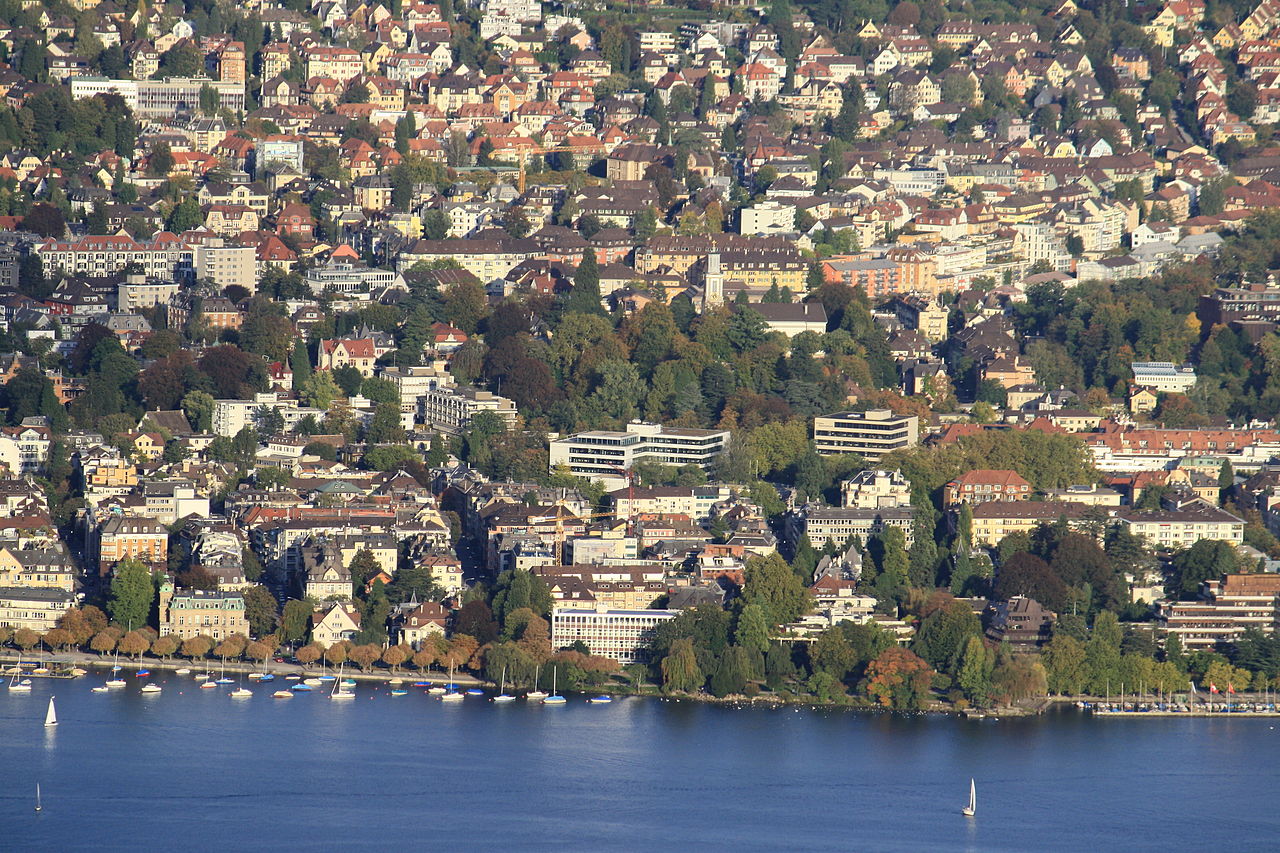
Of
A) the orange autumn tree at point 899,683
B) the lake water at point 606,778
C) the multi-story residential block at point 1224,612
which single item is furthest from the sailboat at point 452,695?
the multi-story residential block at point 1224,612

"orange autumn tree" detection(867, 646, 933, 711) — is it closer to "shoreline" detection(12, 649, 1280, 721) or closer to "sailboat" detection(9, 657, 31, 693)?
"shoreline" detection(12, 649, 1280, 721)

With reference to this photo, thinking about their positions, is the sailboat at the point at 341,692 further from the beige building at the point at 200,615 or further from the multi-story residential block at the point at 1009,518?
the multi-story residential block at the point at 1009,518

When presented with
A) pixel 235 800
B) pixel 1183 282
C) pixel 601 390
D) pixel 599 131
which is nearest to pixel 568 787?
pixel 235 800

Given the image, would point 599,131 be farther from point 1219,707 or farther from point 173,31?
point 1219,707

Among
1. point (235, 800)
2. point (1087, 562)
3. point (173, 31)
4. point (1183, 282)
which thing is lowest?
point (235, 800)

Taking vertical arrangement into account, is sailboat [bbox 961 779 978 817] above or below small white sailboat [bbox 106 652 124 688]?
below

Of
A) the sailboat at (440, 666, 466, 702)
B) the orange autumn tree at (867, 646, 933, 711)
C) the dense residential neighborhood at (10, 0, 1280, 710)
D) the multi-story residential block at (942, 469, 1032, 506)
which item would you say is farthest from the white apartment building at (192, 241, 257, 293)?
the orange autumn tree at (867, 646, 933, 711)
